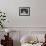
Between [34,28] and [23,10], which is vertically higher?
[23,10]

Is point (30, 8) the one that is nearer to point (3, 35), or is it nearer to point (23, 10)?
point (23, 10)

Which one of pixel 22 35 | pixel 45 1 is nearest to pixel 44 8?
pixel 45 1

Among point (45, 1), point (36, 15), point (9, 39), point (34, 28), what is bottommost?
point (9, 39)

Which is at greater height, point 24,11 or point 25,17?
point 24,11

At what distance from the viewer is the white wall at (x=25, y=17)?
378 centimetres

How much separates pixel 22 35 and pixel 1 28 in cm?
63

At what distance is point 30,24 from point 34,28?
16 centimetres

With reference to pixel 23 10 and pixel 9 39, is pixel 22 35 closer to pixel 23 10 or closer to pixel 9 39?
pixel 9 39

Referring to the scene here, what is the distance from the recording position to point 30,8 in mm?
3777

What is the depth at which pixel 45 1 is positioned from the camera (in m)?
3.78

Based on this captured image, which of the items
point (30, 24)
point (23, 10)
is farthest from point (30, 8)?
point (30, 24)

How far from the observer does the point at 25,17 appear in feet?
12.4

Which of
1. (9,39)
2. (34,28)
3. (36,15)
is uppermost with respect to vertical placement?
(36,15)

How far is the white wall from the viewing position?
149 inches
